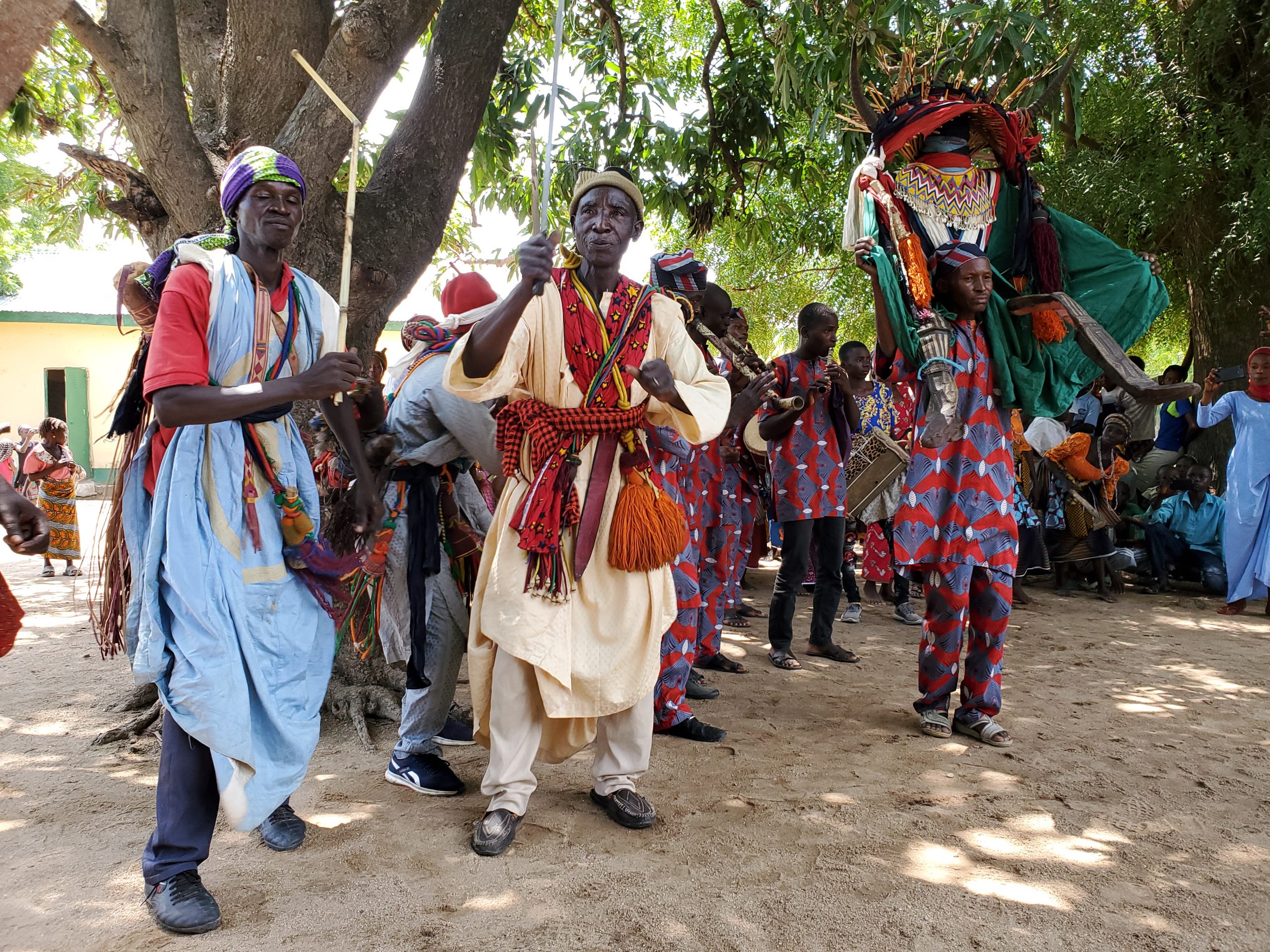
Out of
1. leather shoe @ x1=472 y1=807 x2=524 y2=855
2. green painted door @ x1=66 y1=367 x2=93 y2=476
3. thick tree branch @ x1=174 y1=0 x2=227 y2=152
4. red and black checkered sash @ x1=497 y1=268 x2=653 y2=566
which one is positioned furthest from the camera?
green painted door @ x1=66 y1=367 x2=93 y2=476

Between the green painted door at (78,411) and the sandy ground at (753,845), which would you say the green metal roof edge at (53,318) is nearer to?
the green painted door at (78,411)

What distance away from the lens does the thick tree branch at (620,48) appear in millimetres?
7539

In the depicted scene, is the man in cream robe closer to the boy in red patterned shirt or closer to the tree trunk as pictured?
the tree trunk

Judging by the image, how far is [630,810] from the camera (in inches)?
130

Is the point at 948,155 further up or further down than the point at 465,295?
further up

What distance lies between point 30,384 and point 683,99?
1733 cm

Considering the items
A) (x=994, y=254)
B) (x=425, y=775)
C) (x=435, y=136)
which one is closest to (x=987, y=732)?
(x=994, y=254)

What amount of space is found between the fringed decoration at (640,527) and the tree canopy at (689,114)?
107 cm

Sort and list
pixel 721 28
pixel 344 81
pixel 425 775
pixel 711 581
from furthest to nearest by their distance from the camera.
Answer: pixel 721 28, pixel 711 581, pixel 344 81, pixel 425 775

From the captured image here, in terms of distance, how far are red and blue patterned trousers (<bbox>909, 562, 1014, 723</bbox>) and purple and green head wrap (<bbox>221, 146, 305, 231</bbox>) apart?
3090 mm

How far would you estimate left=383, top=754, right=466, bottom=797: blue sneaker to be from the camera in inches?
142

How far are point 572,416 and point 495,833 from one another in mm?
1396

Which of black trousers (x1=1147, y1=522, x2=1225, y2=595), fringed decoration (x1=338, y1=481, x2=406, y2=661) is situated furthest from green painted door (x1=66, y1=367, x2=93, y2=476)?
black trousers (x1=1147, y1=522, x2=1225, y2=595)

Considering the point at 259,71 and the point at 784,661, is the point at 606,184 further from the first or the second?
the point at 784,661
